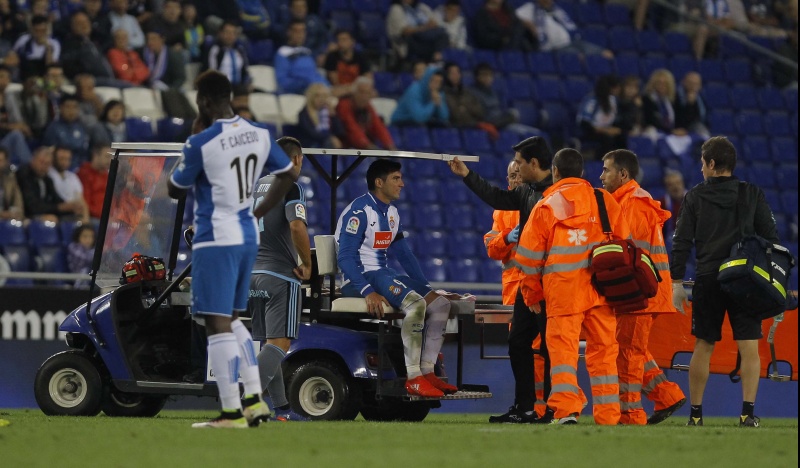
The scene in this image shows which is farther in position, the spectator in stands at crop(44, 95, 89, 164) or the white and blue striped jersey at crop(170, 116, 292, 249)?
the spectator in stands at crop(44, 95, 89, 164)

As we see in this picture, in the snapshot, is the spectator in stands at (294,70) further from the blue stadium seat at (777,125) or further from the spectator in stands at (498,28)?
the blue stadium seat at (777,125)

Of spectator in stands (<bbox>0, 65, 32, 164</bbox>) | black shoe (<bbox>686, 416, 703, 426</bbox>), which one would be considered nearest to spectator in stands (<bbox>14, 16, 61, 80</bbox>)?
spectator in stands (<bbox>0, 65, 32, 164</bbox>)

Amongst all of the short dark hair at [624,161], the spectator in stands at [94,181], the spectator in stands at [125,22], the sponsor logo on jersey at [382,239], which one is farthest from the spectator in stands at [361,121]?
the sponsor logo on jersey at [382,239]

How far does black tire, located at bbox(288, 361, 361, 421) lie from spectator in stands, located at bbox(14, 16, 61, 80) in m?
7.09

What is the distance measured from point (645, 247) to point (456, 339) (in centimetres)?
148

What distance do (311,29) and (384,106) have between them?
4.26ft

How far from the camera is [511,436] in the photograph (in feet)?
25.5

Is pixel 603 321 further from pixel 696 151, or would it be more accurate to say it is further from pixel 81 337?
pixel 696 151

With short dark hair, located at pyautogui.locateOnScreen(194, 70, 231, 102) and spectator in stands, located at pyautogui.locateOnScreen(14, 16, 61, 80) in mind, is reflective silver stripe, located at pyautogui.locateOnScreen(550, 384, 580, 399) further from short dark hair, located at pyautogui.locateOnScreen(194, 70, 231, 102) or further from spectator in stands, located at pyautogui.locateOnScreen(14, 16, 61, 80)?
spectator in stands, located at pyautogui.locateOnScreen(14, 16, 61, 80)

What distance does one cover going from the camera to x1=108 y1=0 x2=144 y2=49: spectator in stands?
1655cm

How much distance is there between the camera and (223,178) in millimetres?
7938

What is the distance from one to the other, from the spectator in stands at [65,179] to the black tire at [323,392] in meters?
5.12

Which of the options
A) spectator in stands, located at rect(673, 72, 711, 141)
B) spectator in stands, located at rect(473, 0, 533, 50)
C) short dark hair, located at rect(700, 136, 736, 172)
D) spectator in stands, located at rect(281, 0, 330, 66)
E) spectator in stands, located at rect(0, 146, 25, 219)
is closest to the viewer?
short dark hair, located at rect(700, 136, 736, 172)

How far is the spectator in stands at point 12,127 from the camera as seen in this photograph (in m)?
14.8
